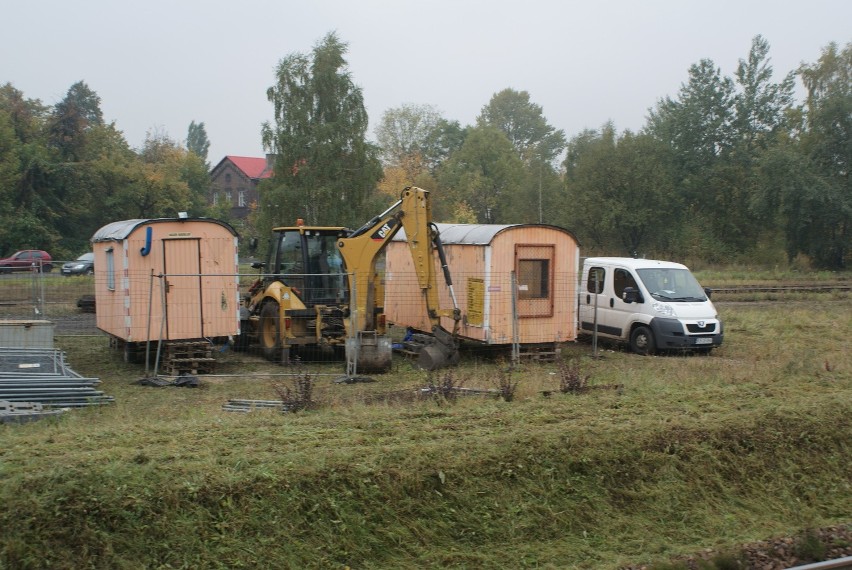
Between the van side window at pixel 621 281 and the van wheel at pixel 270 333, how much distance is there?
7607 millimetres

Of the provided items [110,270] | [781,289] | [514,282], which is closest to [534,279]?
[514,282]

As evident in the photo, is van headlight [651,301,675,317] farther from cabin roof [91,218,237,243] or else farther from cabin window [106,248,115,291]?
cabin window [106,248,115,291]

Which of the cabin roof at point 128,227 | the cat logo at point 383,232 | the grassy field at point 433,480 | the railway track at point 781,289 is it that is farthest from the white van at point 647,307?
the railway track at point 781,289

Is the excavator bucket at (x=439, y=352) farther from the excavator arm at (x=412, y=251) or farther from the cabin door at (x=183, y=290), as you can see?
the cabin door at (x=183, y=290)

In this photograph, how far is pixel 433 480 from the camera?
7109 millimetres

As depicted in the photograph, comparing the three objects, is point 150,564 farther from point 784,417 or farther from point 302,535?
point 784,417

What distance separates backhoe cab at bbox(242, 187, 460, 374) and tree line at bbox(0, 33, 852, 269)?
2666cm

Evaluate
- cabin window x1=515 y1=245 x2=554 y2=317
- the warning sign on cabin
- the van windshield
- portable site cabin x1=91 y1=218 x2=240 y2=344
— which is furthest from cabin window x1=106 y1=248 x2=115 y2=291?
the van windshield

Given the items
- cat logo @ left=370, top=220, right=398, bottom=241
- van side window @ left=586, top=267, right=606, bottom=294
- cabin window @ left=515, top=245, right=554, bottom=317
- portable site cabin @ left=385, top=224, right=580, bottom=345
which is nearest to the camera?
portable site cabin @ left=385, top=224, right=580, bottom=345

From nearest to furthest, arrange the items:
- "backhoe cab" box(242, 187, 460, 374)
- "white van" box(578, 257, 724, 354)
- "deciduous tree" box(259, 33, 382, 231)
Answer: "backhoe cab" box(242, 187, 460, 374) < "white van" box(578, 257, 724, 354) < "deciduous tree" box(259, 33, 382, 231)

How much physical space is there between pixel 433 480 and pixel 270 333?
32.7 feet

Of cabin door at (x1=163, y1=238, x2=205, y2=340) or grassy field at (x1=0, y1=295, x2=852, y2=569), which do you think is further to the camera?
cabin door at (x1=163, y1=238, x2=205, y2=340)

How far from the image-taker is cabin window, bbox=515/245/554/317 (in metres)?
15.6

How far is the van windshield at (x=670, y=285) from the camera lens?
56.7 ft
